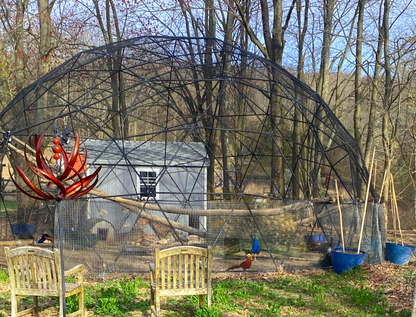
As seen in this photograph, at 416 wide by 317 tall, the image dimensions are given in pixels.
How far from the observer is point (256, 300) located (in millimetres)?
7133

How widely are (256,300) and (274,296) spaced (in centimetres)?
42

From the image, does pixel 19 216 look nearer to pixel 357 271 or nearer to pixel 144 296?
pixel 144 296

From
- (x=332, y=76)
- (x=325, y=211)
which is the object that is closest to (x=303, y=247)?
(x=325, y=211)

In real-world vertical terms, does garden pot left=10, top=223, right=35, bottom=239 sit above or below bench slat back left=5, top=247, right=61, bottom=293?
below

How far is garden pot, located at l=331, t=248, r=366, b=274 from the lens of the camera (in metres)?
9.34

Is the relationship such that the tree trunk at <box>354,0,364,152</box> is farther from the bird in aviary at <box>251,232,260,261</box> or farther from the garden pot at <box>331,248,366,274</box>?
the bird in aviary at <box>251,232,260,261</box>

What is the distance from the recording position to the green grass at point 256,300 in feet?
20.8

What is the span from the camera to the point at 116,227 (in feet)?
31.1

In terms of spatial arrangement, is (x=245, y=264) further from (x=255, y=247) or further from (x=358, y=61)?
(x=358, y=61)

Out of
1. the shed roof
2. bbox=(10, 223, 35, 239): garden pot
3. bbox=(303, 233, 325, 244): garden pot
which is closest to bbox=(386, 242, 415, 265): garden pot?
bbox=(303, 233, 325, 244): garden pot

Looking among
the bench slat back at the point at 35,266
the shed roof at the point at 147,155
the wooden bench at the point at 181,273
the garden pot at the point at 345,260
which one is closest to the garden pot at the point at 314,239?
the garden pot at the point at 345,260

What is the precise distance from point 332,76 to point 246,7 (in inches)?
431

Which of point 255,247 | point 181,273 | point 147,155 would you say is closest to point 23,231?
point 147,155

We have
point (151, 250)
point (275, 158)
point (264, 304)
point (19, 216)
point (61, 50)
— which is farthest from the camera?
point (61, 50)
